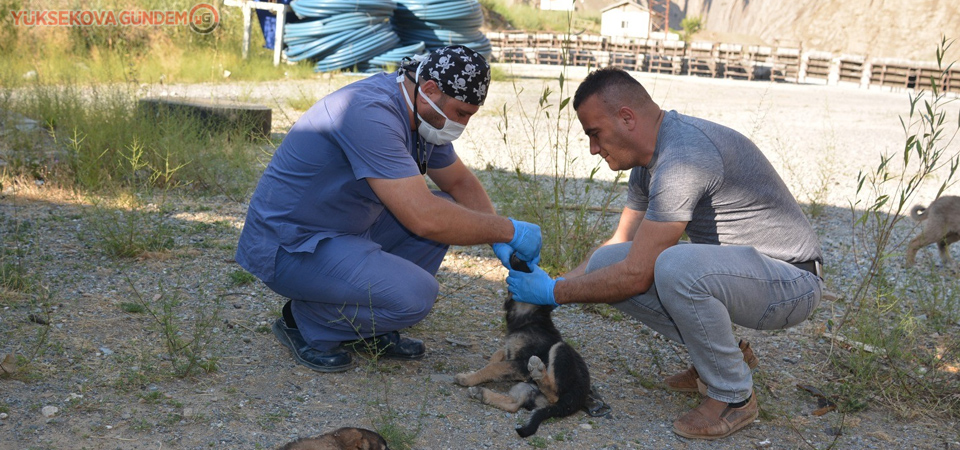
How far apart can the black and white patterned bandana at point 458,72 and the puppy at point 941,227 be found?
4.49 meters

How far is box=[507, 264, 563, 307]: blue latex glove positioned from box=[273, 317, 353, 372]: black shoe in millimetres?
889

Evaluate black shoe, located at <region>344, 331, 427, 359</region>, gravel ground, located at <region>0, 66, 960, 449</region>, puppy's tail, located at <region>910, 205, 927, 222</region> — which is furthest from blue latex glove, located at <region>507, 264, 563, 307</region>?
puppy's tail, located at <region>910, 205, 927, 222</region>

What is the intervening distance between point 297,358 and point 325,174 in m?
0.93

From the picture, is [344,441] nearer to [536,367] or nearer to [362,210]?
[536,367]

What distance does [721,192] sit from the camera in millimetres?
3227

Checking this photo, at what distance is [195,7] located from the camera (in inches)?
649

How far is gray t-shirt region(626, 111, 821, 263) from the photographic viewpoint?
3.05 m

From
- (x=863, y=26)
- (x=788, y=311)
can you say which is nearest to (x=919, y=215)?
(x=788, y=311)

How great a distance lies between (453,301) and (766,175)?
7.00 ft

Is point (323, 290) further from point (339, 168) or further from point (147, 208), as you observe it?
point (147, 208)

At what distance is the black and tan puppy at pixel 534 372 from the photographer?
10.6 ft

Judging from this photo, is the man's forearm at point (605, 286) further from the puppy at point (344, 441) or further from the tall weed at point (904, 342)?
the tall weed at point (904, 342)

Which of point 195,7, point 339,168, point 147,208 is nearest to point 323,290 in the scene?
point 339,168

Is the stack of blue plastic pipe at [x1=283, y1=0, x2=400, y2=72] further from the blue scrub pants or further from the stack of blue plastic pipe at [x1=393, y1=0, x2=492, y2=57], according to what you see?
the blue scrub pants
